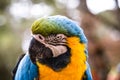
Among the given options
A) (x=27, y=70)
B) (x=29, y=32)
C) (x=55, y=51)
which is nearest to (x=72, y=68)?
(x=55, y=51)

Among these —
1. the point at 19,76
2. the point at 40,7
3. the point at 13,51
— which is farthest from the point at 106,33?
the point at 19,76

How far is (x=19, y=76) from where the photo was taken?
6.37 ft

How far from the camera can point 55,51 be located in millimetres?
1775

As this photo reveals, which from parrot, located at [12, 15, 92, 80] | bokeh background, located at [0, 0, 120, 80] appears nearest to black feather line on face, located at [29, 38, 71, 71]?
parrot, located at [12, 15, 92, 80]

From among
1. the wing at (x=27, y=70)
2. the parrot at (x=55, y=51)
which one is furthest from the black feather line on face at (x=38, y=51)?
the wing at (x=27, y=70)

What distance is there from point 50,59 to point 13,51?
10.1 feet

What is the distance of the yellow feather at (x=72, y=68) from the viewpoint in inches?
71.1

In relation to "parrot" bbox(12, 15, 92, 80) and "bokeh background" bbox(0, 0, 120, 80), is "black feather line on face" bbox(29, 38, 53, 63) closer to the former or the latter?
"parrot" bbox(12, 15, 92, 80)

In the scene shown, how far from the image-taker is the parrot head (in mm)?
1690

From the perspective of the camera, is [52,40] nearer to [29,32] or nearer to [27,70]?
[27,70]

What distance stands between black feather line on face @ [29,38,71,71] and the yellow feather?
0.07ft

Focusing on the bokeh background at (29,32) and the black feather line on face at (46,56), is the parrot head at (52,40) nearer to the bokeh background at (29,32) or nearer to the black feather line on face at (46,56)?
the black feather line on face at (46,56)

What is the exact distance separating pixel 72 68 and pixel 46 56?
16 cm

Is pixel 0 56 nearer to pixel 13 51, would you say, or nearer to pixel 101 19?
pixel 13 51
